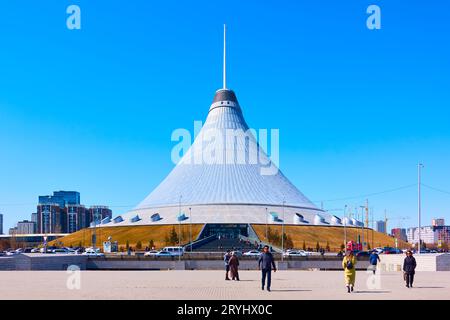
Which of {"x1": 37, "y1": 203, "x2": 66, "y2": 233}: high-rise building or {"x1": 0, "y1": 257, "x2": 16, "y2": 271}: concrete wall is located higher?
{"x1": 0, "y1": 257, "x2": 16, "y2": 271}: concrete wall

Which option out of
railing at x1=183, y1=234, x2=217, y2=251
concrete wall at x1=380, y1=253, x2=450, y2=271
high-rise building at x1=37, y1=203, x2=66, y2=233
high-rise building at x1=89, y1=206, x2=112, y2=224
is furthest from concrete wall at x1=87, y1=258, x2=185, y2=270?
high-rise building at x1=89, y1=206, x2=112, y2=224

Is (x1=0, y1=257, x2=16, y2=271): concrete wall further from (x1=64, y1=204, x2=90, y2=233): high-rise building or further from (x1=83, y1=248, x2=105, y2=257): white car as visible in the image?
(x1=64, y1=204, x2=90, y2=233): high-rise building

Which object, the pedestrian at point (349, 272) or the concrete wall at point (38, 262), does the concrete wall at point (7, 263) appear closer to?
the concrete wall at point (38, 262)

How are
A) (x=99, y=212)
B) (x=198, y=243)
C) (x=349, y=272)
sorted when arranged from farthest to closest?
1. (x=99, y=212)
2. (x=198, y=243)
3. (x=349, y=272)

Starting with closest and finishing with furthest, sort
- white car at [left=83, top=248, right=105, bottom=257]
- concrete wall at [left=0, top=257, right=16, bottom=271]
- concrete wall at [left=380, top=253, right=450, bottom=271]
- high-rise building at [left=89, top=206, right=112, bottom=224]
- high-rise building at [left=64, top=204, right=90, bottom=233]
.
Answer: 1. concrete wall at [left=0, top=257, right=16, bottom=271]
2. concrete wall at [left=380, top=253, right=450, bottom=271]
3. white car at [left=83, top=248, right=105, bottom=257]
4. high-rise building at [left=64, top=204, right=90, bottom=233]
5. high-rise building at [left=89, top=206, right=112, bottom=224]

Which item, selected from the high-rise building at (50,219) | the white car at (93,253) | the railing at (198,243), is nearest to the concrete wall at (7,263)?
the white car at (93,253)

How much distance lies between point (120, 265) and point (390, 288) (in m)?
29.2

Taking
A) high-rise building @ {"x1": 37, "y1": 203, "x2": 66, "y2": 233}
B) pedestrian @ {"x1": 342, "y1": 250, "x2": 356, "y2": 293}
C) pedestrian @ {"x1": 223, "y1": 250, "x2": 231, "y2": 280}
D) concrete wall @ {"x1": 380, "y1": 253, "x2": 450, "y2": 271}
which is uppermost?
pedestrian @ {"x1": 342, "y1": 250, "x2": 356, "y2": 293}

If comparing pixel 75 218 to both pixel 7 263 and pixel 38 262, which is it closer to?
pixel 38 262

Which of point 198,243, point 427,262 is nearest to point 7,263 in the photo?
point 427,262

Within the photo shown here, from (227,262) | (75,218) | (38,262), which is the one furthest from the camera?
(75,218)

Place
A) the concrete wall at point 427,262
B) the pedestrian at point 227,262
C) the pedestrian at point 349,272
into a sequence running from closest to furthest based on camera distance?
the pedestrian at point 349,272 < the pedestrian at point 227,262 < the concrete wall at point 427,262

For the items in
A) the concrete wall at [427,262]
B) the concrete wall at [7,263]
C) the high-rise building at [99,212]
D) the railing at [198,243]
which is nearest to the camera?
the concrete wall at [7,263]

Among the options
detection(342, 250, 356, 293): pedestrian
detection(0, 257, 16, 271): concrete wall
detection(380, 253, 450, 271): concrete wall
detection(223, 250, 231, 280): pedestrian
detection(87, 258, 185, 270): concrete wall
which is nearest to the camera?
detection(342, 250, 356, 293): pedestrian
